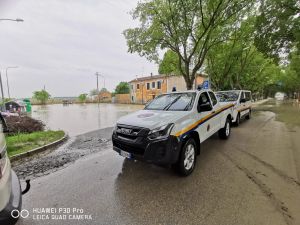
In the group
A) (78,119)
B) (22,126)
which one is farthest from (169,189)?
(78,119)

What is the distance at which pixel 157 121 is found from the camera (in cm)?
344

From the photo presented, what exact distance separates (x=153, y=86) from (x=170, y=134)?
120ft

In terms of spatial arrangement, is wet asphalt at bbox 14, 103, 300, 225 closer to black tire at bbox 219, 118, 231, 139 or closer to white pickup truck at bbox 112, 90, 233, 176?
white pickup truck at bbox 112, 90, 233, 176

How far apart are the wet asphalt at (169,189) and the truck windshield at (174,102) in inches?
60.6

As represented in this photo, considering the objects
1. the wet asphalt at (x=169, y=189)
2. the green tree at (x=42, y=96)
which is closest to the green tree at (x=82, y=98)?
the green tree at (x=42, y=96)

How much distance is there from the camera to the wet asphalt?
8.02 feet

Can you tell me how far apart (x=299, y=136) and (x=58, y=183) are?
343 inches

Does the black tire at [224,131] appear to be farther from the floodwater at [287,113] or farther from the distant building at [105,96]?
the distant building at [105,96]

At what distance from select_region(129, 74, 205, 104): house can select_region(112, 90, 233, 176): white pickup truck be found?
2885cm

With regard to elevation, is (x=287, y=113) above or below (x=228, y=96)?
below

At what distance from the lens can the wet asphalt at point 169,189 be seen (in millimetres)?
2443

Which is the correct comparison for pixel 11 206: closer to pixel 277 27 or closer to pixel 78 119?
pixel 78 119

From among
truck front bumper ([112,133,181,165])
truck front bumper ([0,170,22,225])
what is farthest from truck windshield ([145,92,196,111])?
truck front bumper ([0,170,22,225])

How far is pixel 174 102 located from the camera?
4.63 metres
